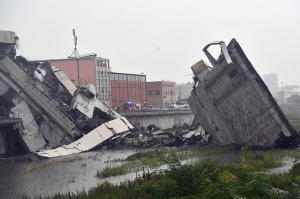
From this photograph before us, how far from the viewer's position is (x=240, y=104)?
27594 mm

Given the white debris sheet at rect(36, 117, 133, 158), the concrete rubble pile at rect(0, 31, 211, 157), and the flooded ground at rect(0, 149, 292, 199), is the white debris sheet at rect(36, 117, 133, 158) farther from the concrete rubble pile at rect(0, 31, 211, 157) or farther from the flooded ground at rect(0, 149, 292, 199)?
the flooded ground at rect(0, 149, 292, 199)

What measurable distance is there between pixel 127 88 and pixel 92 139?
34533 millimetres

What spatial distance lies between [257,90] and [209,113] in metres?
5.03

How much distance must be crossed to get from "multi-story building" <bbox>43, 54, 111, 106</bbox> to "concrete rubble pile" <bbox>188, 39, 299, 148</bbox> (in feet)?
90.7

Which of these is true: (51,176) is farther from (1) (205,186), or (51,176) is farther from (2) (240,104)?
(2) (240,104)

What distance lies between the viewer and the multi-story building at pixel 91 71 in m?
55.7

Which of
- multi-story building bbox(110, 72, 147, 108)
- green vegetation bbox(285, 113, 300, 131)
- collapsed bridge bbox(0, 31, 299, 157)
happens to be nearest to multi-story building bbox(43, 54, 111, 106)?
multi-story building bbox(110, 72, 147, 108)

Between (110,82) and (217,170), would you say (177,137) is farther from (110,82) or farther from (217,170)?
(110,82)

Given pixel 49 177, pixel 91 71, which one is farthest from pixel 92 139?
pixel 91 71

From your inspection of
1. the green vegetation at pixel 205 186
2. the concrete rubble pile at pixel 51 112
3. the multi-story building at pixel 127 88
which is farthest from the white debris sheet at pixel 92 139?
the multi-story building at pixel 127 88

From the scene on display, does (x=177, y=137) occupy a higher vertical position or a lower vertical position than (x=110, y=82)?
→ lower

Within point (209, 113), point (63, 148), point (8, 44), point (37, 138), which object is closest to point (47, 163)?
point (63, 148)

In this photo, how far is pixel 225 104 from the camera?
2852 cm

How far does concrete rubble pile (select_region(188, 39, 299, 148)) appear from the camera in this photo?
86.1 feet
